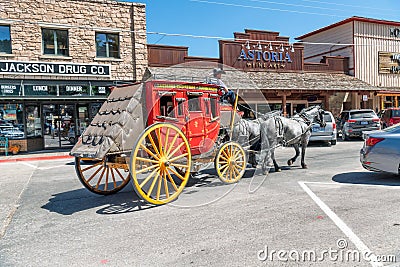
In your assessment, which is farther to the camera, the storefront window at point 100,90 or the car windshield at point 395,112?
the car windshield at point 395,112

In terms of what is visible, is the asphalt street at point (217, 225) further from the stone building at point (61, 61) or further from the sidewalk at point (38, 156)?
the stone building at point (61, 61)

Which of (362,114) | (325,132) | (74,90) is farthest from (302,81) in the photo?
(74,90)

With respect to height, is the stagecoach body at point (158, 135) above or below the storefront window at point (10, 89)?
below

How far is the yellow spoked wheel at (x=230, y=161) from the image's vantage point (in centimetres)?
705

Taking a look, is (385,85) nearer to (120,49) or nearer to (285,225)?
(120,49)

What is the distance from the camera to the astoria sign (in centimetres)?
2175

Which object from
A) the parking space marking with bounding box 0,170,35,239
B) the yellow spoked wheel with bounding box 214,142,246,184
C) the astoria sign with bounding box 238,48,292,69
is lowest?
the parking space marking with bounding box 0,170,35,239

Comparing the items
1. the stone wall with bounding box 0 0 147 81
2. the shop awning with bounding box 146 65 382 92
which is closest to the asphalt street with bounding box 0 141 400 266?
the stone wall with bounding box 0 0 147 81

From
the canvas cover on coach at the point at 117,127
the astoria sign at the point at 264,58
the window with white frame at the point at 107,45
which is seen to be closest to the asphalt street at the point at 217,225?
the canvas cover on coach at the point at 117,127

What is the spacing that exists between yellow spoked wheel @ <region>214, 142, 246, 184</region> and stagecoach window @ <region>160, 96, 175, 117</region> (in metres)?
1.37

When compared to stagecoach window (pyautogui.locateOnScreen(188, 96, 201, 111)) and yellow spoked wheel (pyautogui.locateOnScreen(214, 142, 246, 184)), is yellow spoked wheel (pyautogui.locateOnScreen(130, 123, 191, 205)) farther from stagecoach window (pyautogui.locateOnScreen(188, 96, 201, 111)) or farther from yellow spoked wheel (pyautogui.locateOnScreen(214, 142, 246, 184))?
yellow spoked wheel (pyautogui.locateOnScreen(214, 142, 246, 184))

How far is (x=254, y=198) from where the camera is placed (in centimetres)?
645

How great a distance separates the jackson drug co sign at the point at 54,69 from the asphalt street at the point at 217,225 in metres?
9.93

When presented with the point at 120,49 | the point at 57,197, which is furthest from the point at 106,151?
the point at 120,49
